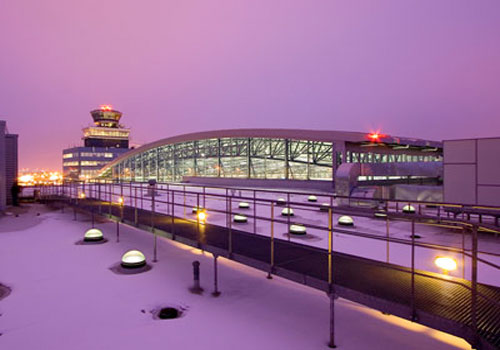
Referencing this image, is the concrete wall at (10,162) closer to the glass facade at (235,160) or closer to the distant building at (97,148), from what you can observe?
the glass facade at (235,160)

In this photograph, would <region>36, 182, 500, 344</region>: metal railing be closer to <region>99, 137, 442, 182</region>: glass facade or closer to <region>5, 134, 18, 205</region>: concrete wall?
<region>99, 137, 442, 182</region>: glass facade

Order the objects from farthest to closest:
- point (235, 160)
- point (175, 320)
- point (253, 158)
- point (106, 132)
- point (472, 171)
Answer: point (106, 132), point (235, 160), point (253, 158), point (472, 171), point (175, 320)

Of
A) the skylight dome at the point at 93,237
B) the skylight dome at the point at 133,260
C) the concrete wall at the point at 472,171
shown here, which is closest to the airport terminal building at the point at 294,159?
the concrete wall at the point at 472,171

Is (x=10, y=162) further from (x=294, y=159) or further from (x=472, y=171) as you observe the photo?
(x=472, y=171)

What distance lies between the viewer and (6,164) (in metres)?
27.2

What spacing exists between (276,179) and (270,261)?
3059 cm

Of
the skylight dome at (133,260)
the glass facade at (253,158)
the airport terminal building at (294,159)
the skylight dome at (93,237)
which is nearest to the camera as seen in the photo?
the skylight dome at (133,260)

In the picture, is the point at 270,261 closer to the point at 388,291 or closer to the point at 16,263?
the point at 388,291

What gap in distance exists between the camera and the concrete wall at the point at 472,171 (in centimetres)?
1428

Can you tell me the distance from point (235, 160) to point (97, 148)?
7424 centimetres

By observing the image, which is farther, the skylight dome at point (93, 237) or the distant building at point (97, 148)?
the distant building at point (97, 148)

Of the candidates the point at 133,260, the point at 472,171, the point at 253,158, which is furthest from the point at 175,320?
the point at 253,158

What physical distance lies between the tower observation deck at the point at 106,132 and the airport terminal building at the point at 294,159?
65107 mm

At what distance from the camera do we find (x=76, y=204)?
1939cm
